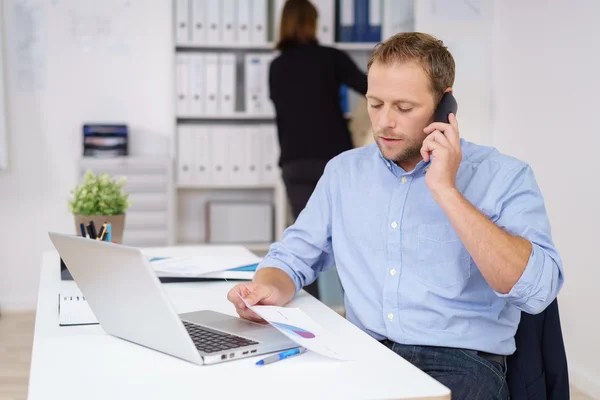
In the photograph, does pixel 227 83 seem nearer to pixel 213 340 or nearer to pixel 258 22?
pixel 258 22

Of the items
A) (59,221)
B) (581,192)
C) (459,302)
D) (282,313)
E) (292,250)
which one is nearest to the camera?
(282,313)

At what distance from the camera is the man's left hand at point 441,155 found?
55.1 inches

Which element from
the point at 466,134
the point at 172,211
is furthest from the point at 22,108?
the point at 466,134

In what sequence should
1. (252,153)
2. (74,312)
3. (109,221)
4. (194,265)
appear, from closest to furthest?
(74,312) < (194,265) < (109,221) < (252,153)

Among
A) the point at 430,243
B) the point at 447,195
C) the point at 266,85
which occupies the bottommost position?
the point at 430,243

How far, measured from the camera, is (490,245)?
1.34 m

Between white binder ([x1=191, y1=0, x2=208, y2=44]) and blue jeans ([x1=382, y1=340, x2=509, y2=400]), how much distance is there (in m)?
2.75

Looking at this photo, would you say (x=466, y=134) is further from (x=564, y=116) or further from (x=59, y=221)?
(x=59, y=221)

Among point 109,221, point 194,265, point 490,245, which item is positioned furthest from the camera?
point 109,221

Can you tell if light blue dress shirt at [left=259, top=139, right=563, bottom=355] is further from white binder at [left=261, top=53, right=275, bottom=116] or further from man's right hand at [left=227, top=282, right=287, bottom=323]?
white binder at [left=261, top=53, right=275, bottom=116]

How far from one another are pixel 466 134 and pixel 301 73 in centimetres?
86

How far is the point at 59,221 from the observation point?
4.15m

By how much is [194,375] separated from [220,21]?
121 inches

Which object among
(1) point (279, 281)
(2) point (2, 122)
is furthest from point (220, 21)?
(1) point (279, 281)
